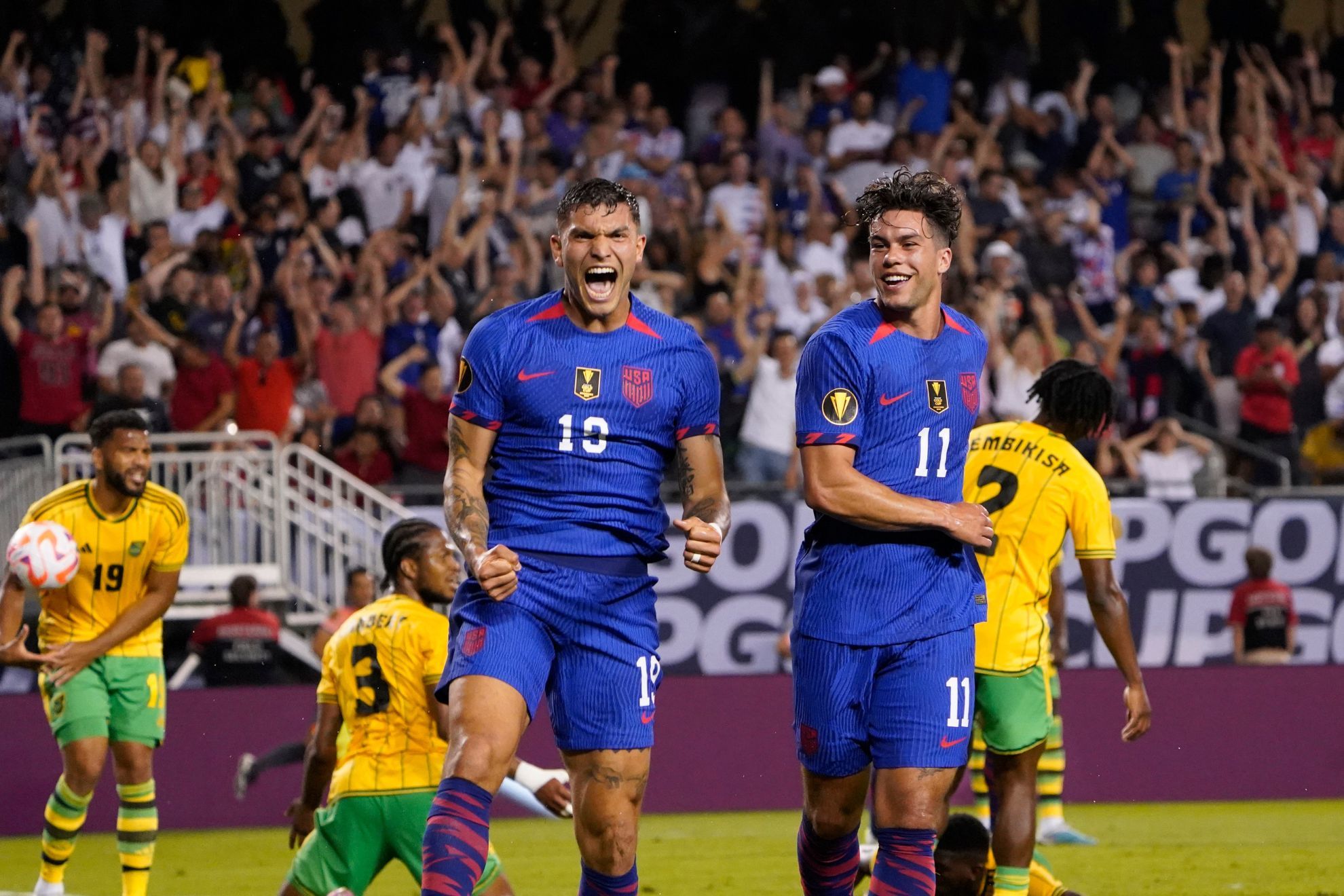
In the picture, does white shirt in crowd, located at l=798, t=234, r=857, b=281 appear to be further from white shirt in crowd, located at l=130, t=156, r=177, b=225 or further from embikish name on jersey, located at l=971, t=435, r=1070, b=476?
embikish name on jersey, located at l=971, t=435, r=1070, b=476

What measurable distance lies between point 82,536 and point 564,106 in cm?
980

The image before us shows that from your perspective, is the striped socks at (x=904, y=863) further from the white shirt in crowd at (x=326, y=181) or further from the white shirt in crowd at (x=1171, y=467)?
the white shirt in crowd at (x=326, y=181)

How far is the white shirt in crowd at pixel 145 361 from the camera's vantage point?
14.5 meters

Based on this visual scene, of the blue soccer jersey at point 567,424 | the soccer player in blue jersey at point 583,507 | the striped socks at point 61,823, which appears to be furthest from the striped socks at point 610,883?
the striped socks at point 61,823

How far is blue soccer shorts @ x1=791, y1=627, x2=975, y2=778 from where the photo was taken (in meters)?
5.79

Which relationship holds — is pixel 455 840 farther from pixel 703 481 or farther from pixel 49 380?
pixel 49 380

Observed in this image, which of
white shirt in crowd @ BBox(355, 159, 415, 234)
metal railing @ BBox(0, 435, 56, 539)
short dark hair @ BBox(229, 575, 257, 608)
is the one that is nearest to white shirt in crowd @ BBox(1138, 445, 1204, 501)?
white shirt in crowd @ BBox(355, 159, 415, 234)

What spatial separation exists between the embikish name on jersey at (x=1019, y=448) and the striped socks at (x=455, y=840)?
2.86 m

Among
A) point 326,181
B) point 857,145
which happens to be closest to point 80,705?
point 326,181

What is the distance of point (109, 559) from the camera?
28.4 feet

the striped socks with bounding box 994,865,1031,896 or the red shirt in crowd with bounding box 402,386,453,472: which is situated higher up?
the red shirt in crowd with bounding box 402,386,453,472

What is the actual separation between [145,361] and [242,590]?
2386mm

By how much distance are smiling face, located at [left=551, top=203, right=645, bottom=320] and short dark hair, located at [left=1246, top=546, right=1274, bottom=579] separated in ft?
30.2

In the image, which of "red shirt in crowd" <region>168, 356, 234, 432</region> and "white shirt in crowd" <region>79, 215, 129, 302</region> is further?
"white shirt in crowd" <region>79, 215, 129, 302</region>
